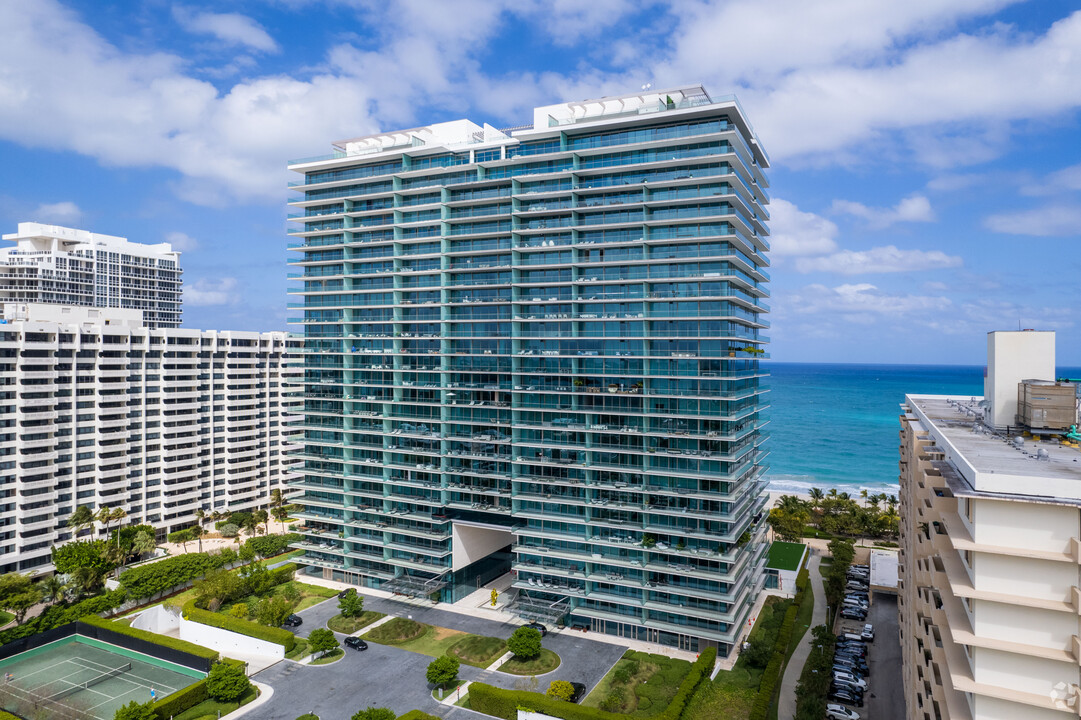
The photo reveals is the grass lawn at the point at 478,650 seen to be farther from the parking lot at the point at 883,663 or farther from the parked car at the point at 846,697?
the parking lot at the point at 883,663

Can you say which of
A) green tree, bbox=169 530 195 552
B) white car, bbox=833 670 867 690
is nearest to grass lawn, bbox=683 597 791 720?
white car, bbox=833 670 867 690

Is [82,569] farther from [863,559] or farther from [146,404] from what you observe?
[863,559]

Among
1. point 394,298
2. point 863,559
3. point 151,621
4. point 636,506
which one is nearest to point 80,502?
point 151,621

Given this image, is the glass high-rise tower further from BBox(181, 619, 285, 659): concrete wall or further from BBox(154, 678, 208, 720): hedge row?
BBox(154, 678, 208, 720): hedge row

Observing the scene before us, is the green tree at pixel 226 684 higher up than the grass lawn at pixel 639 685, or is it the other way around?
the green tree at pixel 226 684

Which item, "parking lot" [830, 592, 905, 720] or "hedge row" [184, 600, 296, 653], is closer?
"parking lot" [830, 592, 905, 720]

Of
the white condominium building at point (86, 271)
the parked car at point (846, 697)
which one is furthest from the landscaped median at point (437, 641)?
the white condominium building at point (86, 271)
